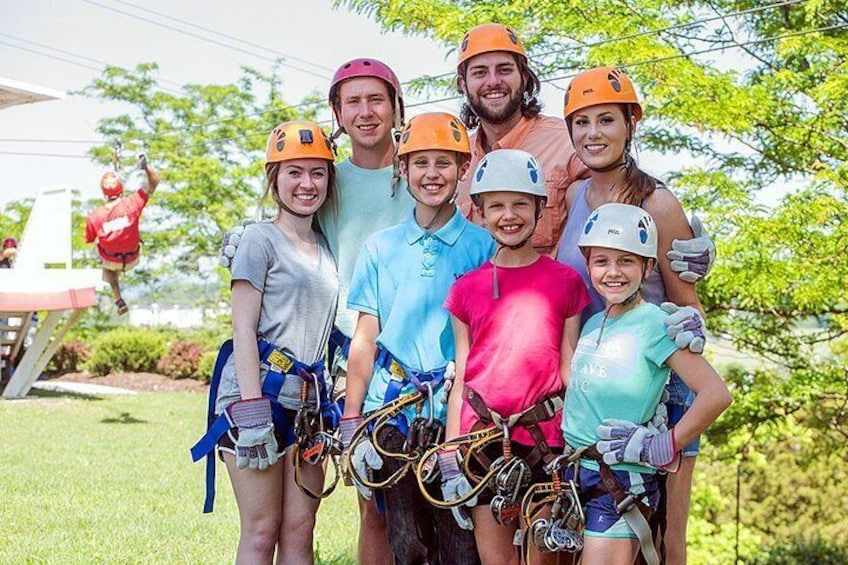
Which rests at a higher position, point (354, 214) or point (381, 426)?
point (354, 214)

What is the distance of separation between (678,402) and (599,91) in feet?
3.77

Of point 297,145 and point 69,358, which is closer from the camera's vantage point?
point 297,145

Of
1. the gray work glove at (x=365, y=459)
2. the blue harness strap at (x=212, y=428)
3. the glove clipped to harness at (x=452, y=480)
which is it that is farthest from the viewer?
the blue harness strap at (x=212, y=428)

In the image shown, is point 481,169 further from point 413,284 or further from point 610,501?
point 610,501

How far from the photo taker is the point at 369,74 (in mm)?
4184

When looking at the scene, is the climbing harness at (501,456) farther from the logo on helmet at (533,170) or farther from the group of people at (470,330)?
the logo on helmet at (533,170)

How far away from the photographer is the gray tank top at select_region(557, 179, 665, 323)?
12.1ft

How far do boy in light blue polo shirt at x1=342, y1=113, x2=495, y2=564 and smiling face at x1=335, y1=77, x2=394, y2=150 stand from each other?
0.37m

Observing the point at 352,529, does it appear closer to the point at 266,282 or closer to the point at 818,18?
the point at 266,282

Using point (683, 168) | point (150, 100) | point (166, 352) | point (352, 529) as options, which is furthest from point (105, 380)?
point (683, 168)

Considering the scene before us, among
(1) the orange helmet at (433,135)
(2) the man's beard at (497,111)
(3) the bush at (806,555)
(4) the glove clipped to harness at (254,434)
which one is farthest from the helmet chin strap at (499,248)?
(3) the bush at (806,555)

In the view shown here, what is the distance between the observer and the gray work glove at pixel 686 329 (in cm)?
327

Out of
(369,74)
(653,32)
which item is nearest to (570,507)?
(369,74)

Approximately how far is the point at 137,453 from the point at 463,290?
35.2ft
